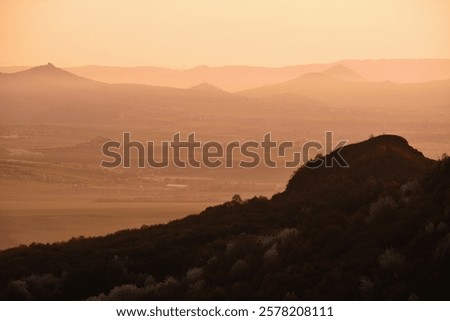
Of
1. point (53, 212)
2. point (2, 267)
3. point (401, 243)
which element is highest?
point (401, 243)

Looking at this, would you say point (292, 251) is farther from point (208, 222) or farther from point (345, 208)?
point (208, 222)

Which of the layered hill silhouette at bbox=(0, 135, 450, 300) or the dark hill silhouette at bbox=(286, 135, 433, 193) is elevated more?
the dark hill silhouette at bbox=(286, 135, 433, 193)

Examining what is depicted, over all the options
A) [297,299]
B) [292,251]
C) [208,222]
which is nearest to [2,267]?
[208,222]

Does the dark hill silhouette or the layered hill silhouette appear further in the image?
the dark hill silhouette

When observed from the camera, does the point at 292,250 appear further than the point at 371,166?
No

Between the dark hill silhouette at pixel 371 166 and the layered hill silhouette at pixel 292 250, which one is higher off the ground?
the dark hill silhouette at pixel 371 166

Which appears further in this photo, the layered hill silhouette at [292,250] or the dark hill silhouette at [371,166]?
the dark hill silhouette at [371,166]

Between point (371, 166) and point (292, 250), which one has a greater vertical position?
point (371, 166)

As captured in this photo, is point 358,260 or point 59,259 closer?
point 358,260
